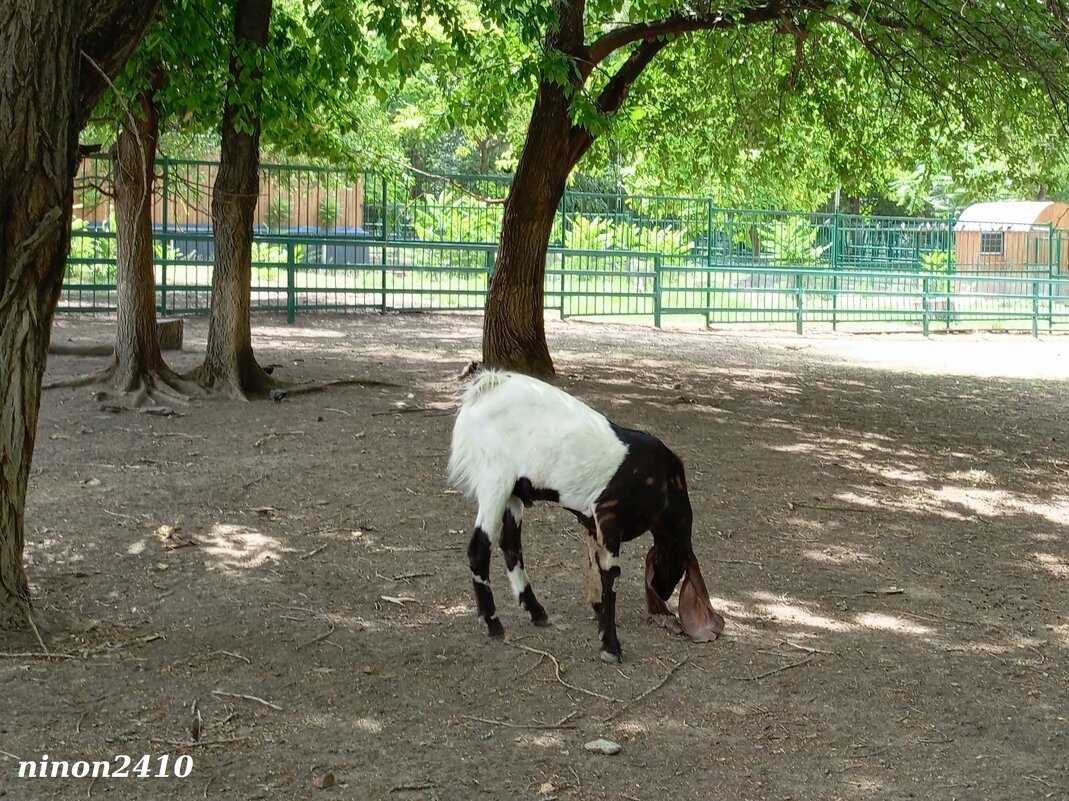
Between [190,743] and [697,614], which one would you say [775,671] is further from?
[190,743]

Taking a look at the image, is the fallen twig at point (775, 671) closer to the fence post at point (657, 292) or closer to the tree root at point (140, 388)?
the tree root at point (140, 388)

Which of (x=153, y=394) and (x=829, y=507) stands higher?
(x=153, y=394)

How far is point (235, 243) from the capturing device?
1030 centimetres

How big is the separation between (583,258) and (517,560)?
16.5 meters

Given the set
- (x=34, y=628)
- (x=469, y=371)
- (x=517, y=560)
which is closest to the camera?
(x=34, y=628)

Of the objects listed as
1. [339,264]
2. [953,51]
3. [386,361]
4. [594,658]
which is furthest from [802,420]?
[339,264]

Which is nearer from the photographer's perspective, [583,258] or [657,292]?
[657,292]

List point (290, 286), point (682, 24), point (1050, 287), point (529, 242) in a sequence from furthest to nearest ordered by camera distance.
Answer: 1. point (1050, 287)
2. point (290, 286)
3. point (529, 242)
4. point (682, 24)

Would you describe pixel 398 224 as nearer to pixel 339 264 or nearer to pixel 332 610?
pixel 339 264

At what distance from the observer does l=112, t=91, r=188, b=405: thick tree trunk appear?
10023mm

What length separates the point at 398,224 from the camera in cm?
1933

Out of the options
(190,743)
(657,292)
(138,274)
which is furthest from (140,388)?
(657,292)

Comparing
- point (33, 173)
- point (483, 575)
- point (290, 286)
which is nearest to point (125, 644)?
point (483, 575)

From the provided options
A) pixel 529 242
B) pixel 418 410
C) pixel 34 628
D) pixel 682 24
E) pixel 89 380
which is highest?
Result: pixel 682 24
